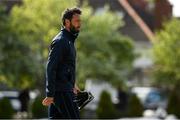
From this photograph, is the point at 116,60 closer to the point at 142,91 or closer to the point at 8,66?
the point at 142,91

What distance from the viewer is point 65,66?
28.2ft

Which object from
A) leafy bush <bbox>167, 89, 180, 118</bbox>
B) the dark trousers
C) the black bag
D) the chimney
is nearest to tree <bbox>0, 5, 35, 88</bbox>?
leafy bush <bbox>167, 89, 180, 118</bbox>

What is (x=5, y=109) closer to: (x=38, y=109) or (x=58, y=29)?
(x=38, y=109)

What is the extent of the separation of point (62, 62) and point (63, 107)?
1.66 ft

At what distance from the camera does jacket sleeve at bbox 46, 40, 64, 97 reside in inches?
329

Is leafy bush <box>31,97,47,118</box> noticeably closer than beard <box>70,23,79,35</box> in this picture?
No

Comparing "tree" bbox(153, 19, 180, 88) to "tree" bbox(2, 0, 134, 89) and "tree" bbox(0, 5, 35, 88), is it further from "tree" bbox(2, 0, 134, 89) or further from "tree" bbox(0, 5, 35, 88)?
"tree" bbox(0, 5, 35, 88)

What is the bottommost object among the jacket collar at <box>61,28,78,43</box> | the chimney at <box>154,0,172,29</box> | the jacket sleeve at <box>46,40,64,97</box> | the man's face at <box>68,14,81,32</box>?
the jacket sleeve at <box>46,40,64,97</box>

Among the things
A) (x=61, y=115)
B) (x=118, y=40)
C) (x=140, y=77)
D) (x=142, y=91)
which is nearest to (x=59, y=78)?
(x=61, y=115)

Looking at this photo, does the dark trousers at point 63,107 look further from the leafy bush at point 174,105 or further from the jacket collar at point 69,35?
the leafy bush at point 174,105

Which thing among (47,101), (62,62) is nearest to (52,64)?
(62,62)

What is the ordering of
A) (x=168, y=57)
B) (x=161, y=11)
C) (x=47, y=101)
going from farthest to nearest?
(x=161, y=11), (x=168, y=57), (x=47, y=101)

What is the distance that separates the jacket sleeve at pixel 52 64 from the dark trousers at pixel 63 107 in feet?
0.80

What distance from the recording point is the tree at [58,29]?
38.4 metres
